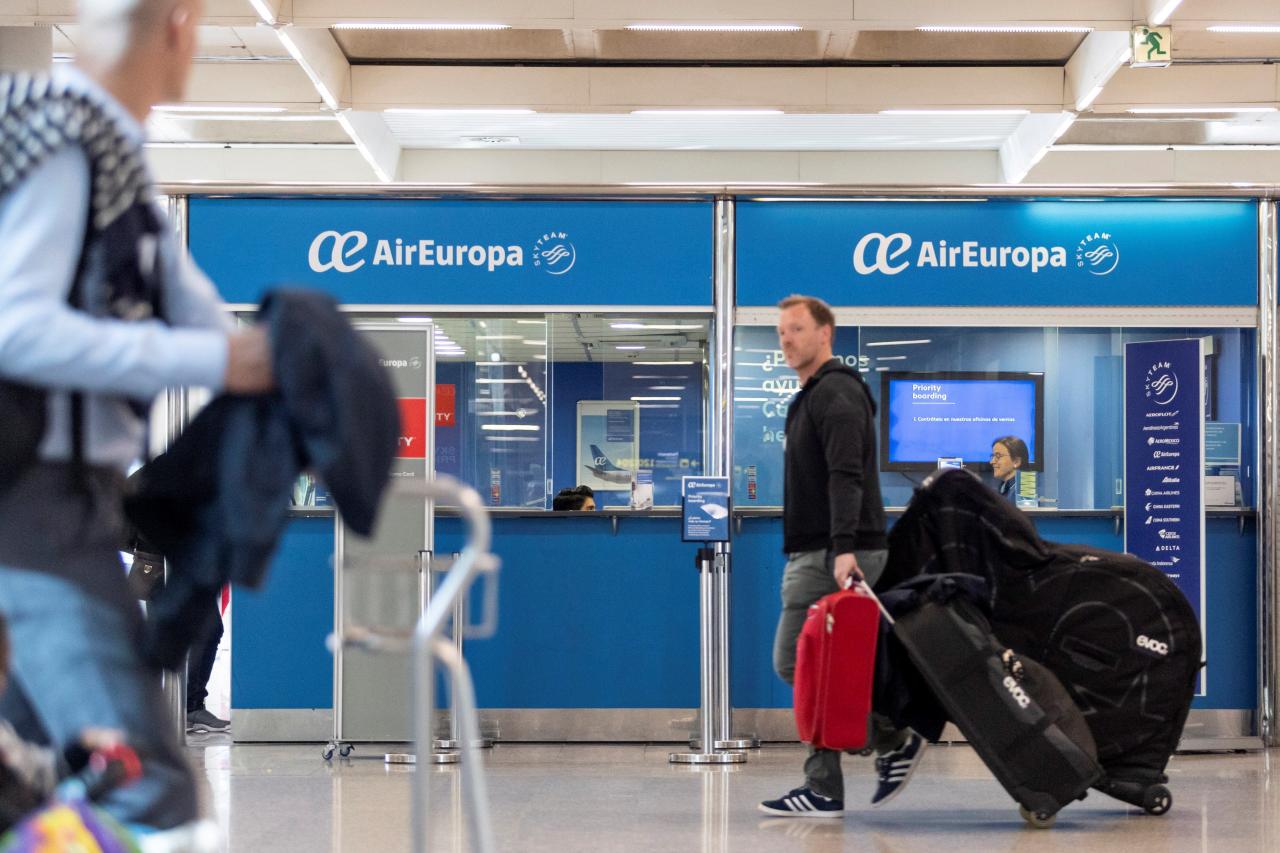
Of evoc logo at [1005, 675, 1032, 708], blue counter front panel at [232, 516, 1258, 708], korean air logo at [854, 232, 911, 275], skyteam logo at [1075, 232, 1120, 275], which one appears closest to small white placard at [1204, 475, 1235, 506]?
blue counter front panel at [232, 516, 1258, 708]

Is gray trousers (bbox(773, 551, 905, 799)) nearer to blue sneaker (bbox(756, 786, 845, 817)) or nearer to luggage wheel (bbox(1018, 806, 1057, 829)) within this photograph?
blue sneaker (bbox(756, 786, 845, 817))

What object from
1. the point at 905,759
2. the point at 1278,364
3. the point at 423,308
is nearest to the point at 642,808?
the point at 905,759

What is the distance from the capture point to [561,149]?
50.6 ft

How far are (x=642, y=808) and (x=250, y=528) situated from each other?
436 centimetres

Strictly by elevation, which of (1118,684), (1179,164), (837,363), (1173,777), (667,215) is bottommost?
(1173,777)

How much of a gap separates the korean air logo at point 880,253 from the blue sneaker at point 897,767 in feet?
9.59

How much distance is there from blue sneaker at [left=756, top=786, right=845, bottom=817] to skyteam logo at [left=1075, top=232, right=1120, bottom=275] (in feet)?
11.3

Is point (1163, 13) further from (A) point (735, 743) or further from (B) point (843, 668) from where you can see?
(B) point (843, 668)

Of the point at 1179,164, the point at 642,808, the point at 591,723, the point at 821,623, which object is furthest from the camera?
the point at 1179,164

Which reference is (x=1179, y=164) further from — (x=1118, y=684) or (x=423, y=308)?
(x=1118, y=684)

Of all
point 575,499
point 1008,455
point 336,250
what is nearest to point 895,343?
point 1008,455

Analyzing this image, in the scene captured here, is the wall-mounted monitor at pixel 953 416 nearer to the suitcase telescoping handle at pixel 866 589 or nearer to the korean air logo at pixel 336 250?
the korean air logo at pixel 336 250

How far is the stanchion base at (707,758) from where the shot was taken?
22.5 feet

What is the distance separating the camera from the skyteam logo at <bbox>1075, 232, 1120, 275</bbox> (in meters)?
7.72
